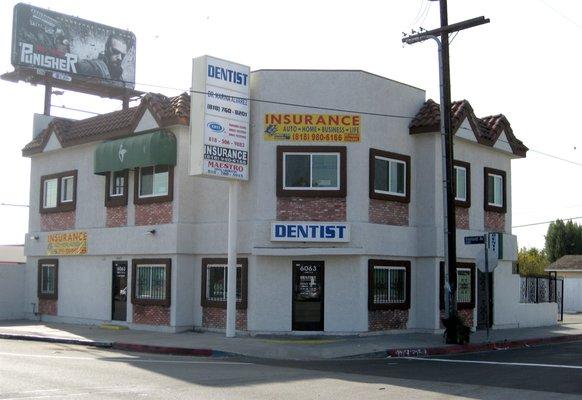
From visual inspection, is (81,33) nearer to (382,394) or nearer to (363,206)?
(363,206)

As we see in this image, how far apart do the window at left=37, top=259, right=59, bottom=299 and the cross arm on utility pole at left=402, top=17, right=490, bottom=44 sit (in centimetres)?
1632

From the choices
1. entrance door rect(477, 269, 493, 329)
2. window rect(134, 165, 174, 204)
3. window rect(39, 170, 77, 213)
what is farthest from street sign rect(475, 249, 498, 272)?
window rect(39, 170, 77, 213)

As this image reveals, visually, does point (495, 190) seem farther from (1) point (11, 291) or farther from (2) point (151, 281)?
(1) point (11, 291)

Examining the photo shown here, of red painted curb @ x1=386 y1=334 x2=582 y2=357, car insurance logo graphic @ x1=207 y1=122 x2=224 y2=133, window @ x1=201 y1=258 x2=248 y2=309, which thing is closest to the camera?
red painted curb @ x1=386 y1=334 x2=582 y2=357

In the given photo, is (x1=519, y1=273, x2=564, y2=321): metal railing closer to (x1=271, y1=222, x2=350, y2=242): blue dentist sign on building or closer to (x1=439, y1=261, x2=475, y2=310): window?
(x1=439, y1=261, x2=475, y2=310): window

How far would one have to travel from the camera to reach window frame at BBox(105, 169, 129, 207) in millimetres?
26406

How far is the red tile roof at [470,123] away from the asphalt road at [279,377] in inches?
322

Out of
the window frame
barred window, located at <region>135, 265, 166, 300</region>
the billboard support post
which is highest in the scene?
the billboard support post

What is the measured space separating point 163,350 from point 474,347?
8.70m

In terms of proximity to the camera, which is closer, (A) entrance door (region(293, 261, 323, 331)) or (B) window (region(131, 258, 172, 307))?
(A) entrance door (region(293, 261, 323, 331))

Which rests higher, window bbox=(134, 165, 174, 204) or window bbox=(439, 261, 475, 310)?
window bbox=(134, 165, 174, 204)

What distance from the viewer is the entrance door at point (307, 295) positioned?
74.3 ft

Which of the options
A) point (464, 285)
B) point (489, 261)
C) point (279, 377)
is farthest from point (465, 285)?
point (279, 377)

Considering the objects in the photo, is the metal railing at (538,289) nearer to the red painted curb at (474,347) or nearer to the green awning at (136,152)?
the red painted curb at (474,347)
